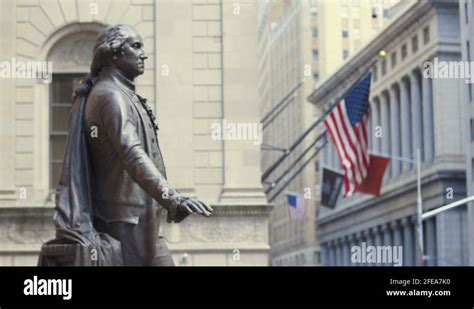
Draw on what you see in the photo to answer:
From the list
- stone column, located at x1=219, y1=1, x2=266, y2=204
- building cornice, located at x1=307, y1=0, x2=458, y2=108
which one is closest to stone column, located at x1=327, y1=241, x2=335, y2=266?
building cornice, located at x1=307, y1=0, x2=458, y2=108

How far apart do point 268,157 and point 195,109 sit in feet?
341

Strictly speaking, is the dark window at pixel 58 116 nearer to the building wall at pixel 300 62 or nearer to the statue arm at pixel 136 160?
the statue arm at pixel 136 160

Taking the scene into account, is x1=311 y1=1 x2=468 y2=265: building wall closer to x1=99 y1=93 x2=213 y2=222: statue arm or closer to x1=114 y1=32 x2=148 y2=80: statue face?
x1=114 y1=32 x2=148 y2=80: statue face

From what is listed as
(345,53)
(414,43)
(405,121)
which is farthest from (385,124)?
(345,53)

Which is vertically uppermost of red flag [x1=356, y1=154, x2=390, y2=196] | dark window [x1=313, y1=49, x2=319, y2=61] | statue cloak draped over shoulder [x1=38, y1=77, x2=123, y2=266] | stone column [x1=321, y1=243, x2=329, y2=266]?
dark window [x1=313, y1=49, x2=319, y2=61]

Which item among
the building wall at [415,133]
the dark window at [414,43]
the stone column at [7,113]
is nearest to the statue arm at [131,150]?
the stone column at [7,113]

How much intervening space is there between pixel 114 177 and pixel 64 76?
76.3ft

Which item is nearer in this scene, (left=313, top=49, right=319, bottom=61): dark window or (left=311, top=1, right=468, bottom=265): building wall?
(left=311, top=1, right=468, bottom=265): building wall

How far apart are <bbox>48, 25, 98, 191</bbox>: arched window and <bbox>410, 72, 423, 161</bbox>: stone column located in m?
67.7

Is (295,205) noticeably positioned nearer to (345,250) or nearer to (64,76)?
(64,76)

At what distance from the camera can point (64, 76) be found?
33594mm

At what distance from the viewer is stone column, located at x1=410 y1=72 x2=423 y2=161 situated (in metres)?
99.9
